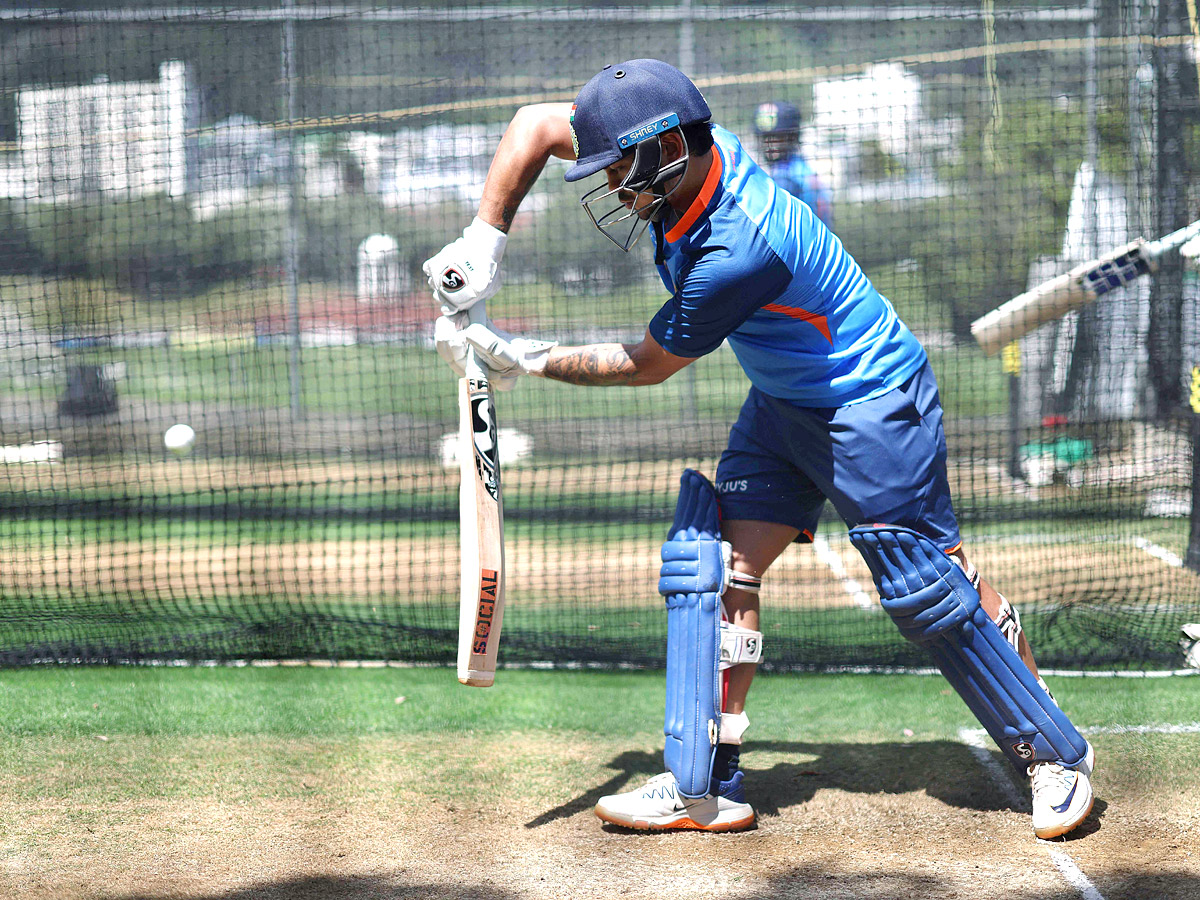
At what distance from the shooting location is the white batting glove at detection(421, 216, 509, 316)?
2840 millimetres

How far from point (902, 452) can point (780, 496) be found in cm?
40

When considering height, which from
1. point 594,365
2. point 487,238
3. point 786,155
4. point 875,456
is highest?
point 786,155

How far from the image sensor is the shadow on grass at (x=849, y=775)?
3.15m

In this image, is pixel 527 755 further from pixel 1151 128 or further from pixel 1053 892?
pixel 1151 128

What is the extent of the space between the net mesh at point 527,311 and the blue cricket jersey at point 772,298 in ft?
5.63

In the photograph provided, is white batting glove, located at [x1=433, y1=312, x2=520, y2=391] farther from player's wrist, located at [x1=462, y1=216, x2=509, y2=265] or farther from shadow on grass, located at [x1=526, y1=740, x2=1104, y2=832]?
Answer: shadow on grass, located at [x1=526, y1=740, x2=1104, y2=832]

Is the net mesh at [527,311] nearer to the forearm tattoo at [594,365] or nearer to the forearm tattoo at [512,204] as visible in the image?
the forearm tattoo at [594,365]

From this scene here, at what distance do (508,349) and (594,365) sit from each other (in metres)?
0.23

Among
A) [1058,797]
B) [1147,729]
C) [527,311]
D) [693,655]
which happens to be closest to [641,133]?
[693,655]

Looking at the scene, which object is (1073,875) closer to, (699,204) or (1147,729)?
(1147,729)

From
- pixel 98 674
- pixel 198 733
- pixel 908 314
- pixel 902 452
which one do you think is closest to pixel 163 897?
pixel 198 733

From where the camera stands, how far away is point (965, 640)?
2.87 m

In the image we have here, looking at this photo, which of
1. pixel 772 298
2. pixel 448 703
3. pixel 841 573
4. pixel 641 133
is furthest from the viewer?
pixel 841 573

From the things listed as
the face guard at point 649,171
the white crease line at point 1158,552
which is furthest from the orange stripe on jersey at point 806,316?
the white crease line at point 1158,552
